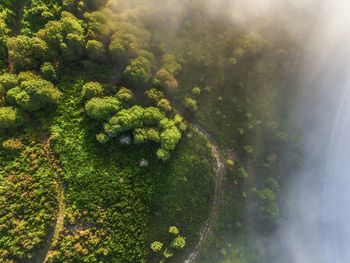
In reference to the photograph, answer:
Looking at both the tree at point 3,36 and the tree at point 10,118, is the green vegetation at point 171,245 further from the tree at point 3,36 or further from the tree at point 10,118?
the tree at point 3,36

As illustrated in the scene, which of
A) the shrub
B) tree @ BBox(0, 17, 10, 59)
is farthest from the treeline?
the shrub

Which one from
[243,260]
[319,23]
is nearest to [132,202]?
[243,260]

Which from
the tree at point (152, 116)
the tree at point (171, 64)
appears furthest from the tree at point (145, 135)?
the tree at point (171, 64)

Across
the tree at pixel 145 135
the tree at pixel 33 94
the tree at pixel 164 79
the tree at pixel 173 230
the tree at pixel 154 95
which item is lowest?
the tree at pixel 173 230

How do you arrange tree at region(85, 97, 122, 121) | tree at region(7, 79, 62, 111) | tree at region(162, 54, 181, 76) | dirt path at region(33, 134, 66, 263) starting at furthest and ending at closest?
tree at region(162, 54, 181, 76) < tree at region(85, 97, 122, 121) < tree at region(7, 79, 62, 111) < dirt path at region(33, 134, 66, 263)

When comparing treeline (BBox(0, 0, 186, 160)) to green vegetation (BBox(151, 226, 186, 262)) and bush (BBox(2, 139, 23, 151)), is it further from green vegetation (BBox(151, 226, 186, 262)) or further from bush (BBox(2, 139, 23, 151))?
green vegetation (BBox(151, 226, 186, 262))

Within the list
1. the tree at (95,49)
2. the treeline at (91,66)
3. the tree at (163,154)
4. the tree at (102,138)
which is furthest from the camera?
the tree at (95,49)
